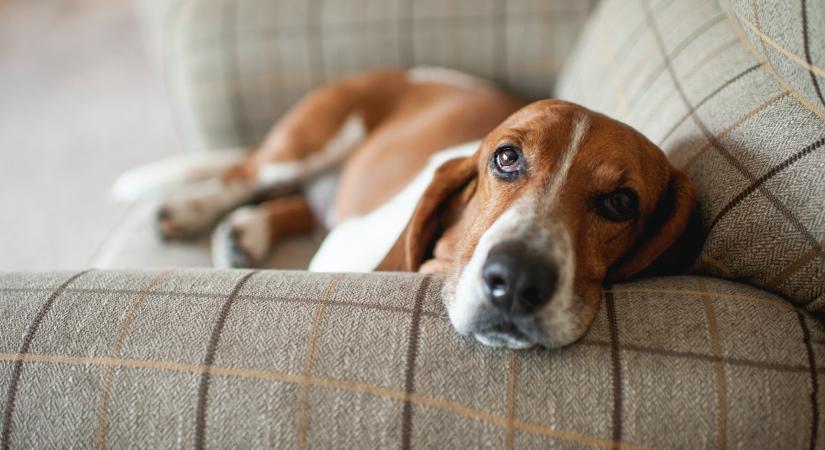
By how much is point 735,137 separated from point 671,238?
0.84 feet

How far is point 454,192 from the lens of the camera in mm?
1752

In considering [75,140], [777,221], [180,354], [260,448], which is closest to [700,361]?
[777,221]

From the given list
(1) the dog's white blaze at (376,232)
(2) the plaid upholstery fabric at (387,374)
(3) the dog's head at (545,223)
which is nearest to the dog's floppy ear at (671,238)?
(3) the dog's head at (545,223)

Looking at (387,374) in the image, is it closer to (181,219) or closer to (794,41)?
(794,41)

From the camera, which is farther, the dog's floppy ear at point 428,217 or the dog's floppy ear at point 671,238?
the dog's floppy ear at point 428,217

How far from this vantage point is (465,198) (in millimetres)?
1724

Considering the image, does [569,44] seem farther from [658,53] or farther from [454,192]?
[454,192]

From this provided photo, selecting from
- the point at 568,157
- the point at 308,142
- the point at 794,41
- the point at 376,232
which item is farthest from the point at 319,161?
the point at 794,41

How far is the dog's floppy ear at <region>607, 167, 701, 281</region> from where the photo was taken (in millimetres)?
1423

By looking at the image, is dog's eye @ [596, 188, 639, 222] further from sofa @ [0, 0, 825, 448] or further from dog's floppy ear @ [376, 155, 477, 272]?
dog's floppy ear @ [376, 155, 477, 272]

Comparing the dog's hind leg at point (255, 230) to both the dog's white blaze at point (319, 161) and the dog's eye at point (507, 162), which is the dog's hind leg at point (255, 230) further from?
the dog's eye at point (507, 162)

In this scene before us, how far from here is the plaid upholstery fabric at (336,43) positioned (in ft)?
9.04

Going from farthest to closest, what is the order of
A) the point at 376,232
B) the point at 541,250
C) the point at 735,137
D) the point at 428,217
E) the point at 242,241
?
1. the point at 242,241
2. the point at 376,232
3. the point at 428,217
4. the point at 735,137
5. the point at 541,250

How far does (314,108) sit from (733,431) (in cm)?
215
